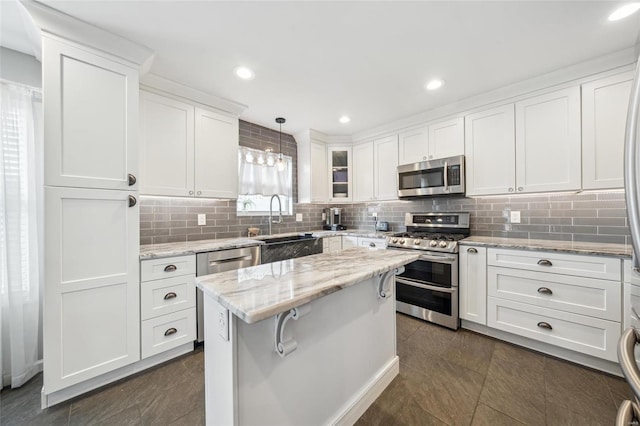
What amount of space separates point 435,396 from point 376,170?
282cm

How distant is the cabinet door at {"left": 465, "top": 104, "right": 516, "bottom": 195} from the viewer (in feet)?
8.29

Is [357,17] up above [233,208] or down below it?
above

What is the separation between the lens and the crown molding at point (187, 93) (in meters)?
2.25

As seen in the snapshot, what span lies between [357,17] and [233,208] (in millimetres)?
2469

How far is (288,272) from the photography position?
1.23 meters

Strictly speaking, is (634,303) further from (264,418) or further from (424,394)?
(264,418)

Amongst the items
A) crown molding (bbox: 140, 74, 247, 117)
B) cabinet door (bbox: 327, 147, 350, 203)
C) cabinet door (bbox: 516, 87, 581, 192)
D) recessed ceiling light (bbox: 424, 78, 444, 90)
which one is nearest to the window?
crown molding (bbox: 140, 74, 247, 117)

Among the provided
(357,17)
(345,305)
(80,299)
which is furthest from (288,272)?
(357,17)

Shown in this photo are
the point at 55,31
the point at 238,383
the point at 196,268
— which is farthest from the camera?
the point at 196,268

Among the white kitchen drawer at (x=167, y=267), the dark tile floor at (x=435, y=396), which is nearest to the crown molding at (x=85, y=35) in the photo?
the white kitchen drawer at (x=167, y=267)

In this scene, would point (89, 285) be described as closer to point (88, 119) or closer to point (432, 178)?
point (88, 119)

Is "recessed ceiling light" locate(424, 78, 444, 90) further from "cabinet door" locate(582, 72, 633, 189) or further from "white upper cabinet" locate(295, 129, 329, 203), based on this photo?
"white upper cabinet" locate(295, 129, 329, 203)

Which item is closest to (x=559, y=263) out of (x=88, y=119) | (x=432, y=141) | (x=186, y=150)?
(x=432, y=141)

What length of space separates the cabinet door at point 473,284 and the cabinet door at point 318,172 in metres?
2.14
